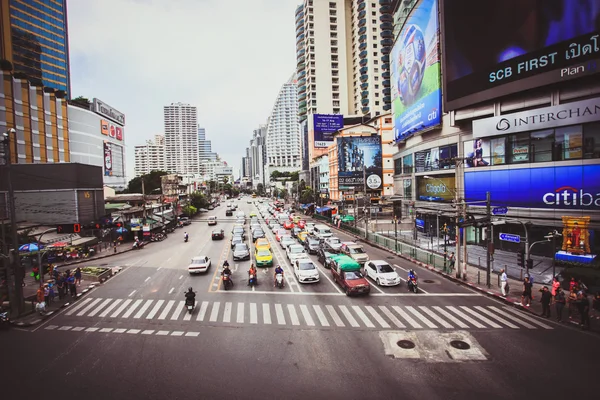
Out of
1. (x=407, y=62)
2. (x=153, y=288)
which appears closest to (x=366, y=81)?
(x=407, y=62)

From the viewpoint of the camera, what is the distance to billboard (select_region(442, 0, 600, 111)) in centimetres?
2473

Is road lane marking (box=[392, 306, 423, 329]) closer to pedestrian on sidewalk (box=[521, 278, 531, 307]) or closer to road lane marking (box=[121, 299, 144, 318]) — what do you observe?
pedestrian on sidewalk (box=[521, 278, 531, 307])

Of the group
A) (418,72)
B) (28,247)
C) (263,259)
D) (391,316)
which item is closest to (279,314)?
(391,316)

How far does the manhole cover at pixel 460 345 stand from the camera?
44.5ft

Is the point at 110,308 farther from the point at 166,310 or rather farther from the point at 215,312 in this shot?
the point at 215,312

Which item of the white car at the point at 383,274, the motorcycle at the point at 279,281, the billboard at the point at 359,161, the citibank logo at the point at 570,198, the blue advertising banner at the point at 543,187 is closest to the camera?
the white car at the point at 383,274

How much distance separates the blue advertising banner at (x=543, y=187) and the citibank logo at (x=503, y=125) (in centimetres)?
383

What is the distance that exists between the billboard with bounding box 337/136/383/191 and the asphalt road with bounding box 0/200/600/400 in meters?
44.0

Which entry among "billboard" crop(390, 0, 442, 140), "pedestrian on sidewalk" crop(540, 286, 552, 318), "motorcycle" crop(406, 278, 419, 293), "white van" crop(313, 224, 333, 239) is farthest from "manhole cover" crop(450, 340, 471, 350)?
"billboard" crop(390, 0, 442, 140)

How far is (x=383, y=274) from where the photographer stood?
2316 cm

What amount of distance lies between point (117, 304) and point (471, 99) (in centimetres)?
3470

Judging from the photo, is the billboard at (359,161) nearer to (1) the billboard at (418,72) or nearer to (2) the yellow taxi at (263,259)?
(1) the billboard at (418,72)

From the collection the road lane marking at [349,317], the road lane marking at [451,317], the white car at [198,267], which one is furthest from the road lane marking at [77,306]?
the road lane marking at [451,317]

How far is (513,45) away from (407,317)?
2612cm
